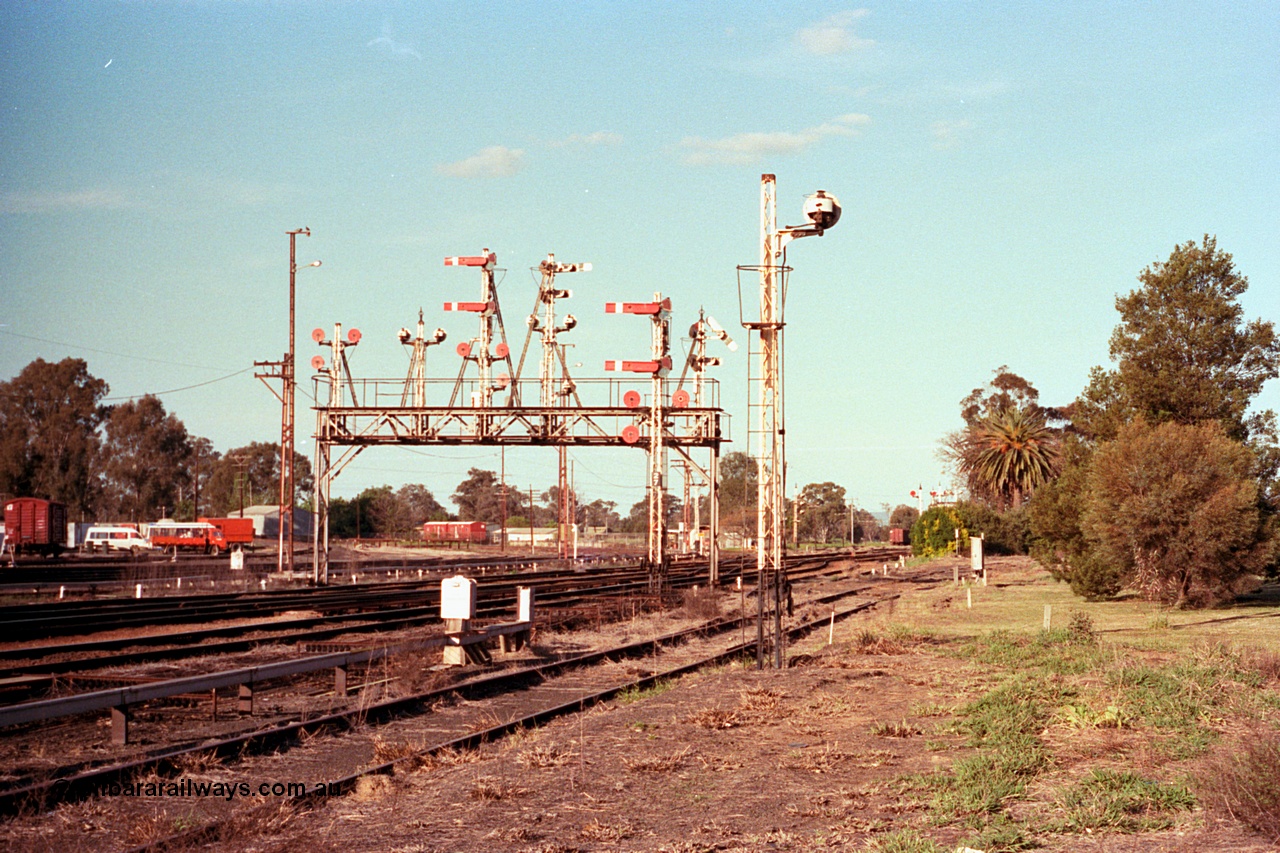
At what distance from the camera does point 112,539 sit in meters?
79.6

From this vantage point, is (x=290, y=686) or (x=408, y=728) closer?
(x=408, y=728)

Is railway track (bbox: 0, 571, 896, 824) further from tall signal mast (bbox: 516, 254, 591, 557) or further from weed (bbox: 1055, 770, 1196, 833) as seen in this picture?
tall signal mast (bbox: 516, 254, 591, 557)

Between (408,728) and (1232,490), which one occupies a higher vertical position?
(1232,490)

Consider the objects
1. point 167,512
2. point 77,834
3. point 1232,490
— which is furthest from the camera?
point 167,512

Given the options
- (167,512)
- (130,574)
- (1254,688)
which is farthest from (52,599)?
(167,512)

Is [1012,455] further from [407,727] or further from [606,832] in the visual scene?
[606,832]

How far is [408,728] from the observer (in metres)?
13.4

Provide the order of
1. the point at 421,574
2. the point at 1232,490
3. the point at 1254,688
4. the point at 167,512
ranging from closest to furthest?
the point at 1254,688 < the point at 1232,490 < the point at 421,574 < the point at 167,512

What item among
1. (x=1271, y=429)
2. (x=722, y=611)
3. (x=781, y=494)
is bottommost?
(x=722, y=611)

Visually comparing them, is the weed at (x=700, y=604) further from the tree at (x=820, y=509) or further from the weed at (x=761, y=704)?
the tree at (x=820, y=509)

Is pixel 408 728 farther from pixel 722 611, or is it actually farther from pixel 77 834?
pixel 722 611

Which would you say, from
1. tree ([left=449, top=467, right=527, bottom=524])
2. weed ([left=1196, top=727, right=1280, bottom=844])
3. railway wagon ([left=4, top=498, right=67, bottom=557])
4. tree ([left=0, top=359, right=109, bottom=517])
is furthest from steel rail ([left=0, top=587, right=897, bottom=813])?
tree ([left=449, top=467, right=527, bottom=524])

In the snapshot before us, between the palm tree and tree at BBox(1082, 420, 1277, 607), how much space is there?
47.6 metres

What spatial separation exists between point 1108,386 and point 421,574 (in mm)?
28405
